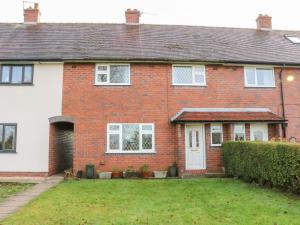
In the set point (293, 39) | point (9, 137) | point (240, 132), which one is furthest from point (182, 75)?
point (293, 39)

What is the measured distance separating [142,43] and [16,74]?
671 cm

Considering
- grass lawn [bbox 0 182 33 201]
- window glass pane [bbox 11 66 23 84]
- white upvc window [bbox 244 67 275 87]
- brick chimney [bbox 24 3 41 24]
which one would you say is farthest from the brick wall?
brick chimney [bbox 24 3 41 24]

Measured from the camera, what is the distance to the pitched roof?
1559 centimetres

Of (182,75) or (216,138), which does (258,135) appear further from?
(182,75)

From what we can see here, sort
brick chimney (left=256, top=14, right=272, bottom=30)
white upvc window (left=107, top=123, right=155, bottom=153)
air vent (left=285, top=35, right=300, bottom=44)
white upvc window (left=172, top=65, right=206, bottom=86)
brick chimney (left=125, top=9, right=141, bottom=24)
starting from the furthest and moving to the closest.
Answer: brick chimney (left=256, top=14, right=272, bottom=30), brick chimney (left=125, top=9, right=141, bottom=24), air vent (left=285, top=35, right=300, bottom=44), white upvc window (left=172, top=65, right=206, bottom=86), white upvc window (left=107, top=123, right=155, bottom=153)

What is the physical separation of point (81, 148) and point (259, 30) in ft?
48.1

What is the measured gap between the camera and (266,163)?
10.7 m

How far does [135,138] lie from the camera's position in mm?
14922

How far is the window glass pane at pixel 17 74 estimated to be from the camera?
15031 mm

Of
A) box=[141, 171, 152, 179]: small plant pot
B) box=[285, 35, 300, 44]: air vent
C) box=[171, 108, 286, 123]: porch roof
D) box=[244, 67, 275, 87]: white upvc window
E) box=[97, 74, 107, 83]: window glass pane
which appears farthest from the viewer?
box=[285, 35, 300, 44]: air vent

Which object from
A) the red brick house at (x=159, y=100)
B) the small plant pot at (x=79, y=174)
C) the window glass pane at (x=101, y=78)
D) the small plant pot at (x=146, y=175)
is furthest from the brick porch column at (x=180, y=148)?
the small plant pot at (x=79, y=174)

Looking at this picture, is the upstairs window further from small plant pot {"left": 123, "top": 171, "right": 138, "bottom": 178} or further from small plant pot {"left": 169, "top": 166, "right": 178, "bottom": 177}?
small plant pot {"left": 169, "top": 166, "right": 178, "bottom": 177}

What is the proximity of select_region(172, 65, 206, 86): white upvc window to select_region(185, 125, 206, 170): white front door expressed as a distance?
7.44 ft

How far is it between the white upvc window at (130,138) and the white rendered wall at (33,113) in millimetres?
2812
